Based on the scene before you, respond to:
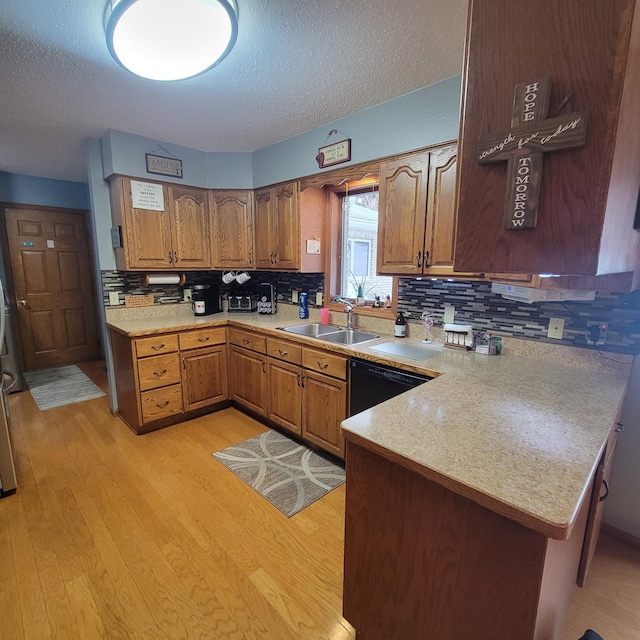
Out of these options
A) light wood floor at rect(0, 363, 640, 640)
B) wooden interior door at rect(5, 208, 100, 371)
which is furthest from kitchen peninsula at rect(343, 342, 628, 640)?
wooden interior door at rect(5, 208, 100, 371)

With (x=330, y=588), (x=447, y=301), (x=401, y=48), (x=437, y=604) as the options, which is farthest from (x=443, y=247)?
(x=330, y=588)

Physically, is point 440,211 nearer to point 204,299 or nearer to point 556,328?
point 556,328

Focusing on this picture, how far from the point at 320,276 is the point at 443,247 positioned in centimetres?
137

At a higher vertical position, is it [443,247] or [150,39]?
[150,39]

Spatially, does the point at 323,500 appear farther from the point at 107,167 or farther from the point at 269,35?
the point at 107,167

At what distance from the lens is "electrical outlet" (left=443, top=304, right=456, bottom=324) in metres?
2.23

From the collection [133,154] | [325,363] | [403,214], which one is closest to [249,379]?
[325,363]

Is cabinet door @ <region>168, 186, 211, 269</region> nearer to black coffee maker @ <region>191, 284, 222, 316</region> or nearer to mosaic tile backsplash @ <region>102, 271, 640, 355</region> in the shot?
black coffee maker @ <region>191, 284, 222, 316</region>

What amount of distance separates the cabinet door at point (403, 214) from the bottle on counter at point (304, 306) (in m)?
1.04

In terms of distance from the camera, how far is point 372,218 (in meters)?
2.92

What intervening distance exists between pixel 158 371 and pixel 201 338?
44 cm

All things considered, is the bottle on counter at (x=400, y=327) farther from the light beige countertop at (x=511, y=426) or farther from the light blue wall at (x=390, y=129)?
the light blue wall at (x=390, y=129)

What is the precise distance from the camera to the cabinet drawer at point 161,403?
2.77 m

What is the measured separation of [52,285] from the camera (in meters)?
4.42
